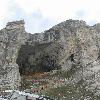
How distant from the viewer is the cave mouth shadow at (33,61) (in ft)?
245

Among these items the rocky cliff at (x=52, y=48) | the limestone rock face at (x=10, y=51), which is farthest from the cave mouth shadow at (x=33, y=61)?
the limestone rock face at (x=10, y=51)

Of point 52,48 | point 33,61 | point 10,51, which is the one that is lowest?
point 33,61

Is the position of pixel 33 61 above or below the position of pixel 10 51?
below

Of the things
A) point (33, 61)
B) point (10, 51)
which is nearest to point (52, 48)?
point (33, 61)

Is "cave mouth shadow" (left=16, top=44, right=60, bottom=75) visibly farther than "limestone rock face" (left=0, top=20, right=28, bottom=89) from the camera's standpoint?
Yes

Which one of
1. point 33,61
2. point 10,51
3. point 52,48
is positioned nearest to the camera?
point 10,51

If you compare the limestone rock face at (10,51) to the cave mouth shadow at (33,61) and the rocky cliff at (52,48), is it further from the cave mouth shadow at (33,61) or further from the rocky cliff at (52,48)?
the cave mouth shadow at (33,61)

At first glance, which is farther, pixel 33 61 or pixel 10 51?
pixel 33 61

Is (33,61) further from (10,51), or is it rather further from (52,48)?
(10,51)

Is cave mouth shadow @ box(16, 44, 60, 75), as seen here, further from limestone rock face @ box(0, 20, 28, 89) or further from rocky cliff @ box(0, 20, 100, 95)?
limestone rock face @ box(0, 20, 28, 89)

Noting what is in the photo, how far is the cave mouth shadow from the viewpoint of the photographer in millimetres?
74562

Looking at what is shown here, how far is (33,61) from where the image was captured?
249 ft

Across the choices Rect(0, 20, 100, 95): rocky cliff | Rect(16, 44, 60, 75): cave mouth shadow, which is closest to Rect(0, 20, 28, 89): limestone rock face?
Rect(0, 20, 100, 95): rocky cliff

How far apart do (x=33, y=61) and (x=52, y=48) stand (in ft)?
13.7
